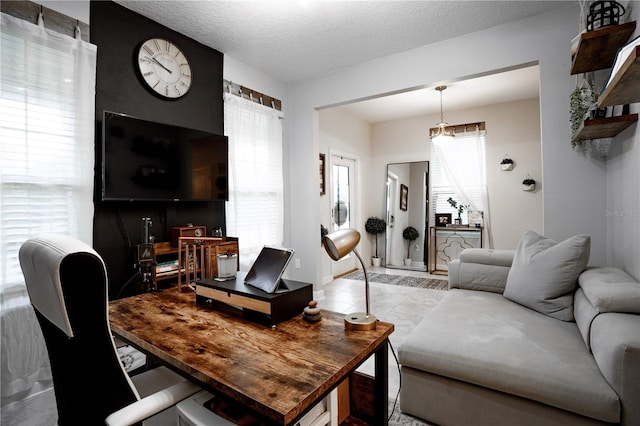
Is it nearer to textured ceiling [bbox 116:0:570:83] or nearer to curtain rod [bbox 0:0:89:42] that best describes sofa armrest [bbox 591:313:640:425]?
textured ceiling [bbox 116:0:570:83]

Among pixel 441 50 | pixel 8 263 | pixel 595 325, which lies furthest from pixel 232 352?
pixel 441 50

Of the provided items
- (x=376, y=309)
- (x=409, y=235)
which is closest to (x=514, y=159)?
(x=409, y=235)

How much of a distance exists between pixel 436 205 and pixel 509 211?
1144mm

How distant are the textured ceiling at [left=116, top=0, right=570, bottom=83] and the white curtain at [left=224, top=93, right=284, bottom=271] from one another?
0.63 metres

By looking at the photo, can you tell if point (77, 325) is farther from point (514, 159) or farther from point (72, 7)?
point (514, 159)

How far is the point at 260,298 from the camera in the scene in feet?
4.00

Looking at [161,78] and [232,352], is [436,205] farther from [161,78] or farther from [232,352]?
[232,352]

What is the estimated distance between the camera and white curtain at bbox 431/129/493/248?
529 cm

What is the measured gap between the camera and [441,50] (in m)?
3.15

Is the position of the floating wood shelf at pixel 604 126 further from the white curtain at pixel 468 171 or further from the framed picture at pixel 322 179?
the framed picture at pixel 322 179

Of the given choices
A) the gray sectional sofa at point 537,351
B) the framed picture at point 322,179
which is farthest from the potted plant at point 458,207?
the gray sectional sofa at point 537,351

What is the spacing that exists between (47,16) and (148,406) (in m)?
2.54

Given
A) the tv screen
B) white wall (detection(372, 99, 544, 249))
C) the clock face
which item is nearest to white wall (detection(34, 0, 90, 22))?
the clock face

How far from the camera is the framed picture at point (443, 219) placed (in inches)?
220
